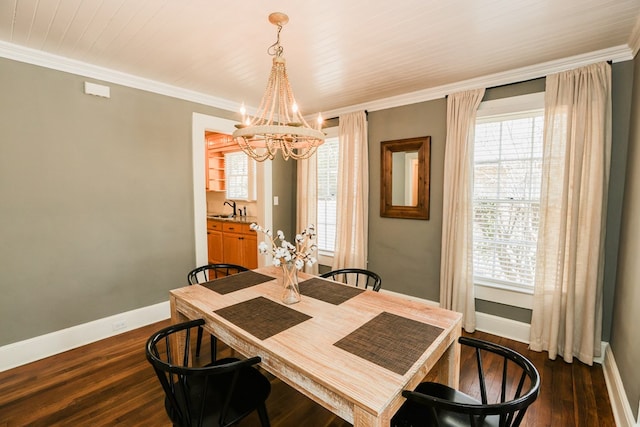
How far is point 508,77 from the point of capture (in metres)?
2.77

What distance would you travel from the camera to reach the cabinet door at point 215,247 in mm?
5250

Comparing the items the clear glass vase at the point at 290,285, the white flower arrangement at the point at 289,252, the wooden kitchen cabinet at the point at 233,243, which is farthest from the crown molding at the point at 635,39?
the wooden kitchen cabinet at the point at 233,243

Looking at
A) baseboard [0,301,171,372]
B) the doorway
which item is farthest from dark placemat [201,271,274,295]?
baseboard [0,301,171,372]

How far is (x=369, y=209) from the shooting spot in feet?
12.6

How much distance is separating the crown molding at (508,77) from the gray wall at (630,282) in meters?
0.17

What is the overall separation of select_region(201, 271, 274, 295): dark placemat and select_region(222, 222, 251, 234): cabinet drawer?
7.16 feet

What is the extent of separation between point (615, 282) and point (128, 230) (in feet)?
14.3

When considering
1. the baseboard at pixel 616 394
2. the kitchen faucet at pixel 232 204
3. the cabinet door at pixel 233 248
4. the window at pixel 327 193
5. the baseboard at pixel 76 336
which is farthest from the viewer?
the kitchen faucet at pixel 232 204

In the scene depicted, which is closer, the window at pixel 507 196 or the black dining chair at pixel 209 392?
the black dining chair at pixel 209 392

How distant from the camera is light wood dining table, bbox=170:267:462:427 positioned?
3.71 feet

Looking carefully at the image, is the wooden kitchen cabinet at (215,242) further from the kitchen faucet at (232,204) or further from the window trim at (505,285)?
the window trim at (505,285)

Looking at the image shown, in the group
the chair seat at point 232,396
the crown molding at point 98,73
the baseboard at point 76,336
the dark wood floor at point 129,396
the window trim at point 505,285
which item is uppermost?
the crown molding at point 98,73

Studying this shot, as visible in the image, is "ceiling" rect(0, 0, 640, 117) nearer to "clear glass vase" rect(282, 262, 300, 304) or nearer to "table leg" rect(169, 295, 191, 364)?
"clear glass vase" rect(282, 262, 300, 304)

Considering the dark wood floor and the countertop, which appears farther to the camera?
the countertop
